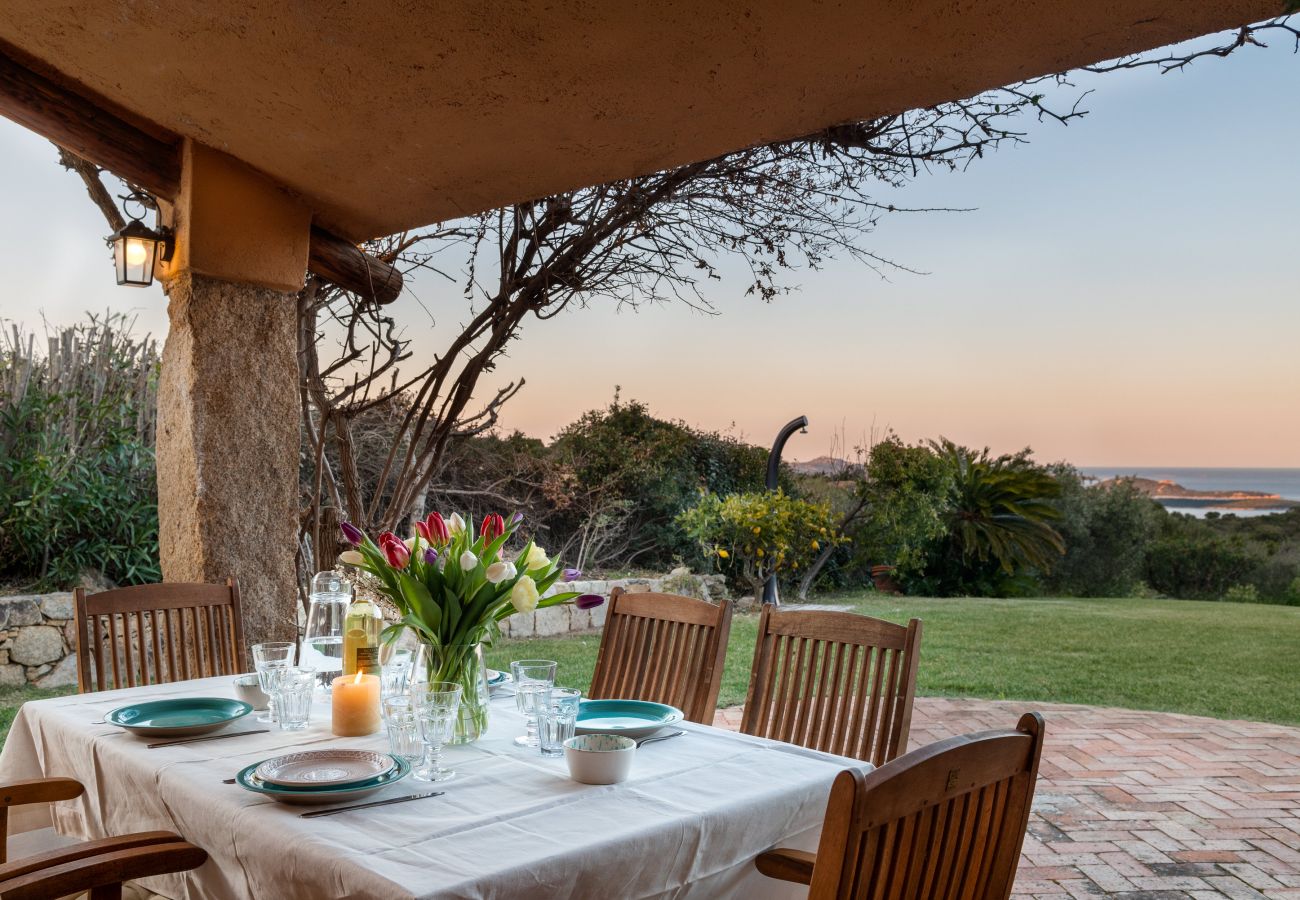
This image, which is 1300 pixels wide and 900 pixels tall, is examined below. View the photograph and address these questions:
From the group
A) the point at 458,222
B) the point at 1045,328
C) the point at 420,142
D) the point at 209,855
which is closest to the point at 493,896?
the point at 209,855

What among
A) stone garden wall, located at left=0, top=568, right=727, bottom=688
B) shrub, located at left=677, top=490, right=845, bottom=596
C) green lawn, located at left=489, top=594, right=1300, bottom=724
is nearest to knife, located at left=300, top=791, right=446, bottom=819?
stone garden wall, located at left=0, top=568, right=727, bottom=688

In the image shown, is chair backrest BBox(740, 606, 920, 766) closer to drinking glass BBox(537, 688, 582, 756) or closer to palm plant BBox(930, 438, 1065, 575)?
drinking glass BBox(537, 688, 582, 756)

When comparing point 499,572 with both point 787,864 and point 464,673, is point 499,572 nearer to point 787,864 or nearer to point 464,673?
point 464,673

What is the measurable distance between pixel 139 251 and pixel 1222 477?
12.9 meters

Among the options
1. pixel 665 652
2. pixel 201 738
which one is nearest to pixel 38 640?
pixel 201 738

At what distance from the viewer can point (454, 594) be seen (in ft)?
5.93

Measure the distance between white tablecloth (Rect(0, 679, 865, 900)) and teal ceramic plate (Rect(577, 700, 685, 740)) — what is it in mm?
51

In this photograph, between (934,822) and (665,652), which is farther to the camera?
(665,652)

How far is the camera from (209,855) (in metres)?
1.44

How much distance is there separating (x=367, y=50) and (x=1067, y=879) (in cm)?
297

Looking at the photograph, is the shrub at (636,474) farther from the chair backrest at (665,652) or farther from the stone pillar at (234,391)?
the chair backrest at (665,652)

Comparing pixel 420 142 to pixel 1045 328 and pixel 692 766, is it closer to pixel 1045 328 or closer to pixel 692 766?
pixel 692 766

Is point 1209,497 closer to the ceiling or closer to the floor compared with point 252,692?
closer to the ceiling

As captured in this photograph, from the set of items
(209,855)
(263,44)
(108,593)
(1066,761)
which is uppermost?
(263,44)
